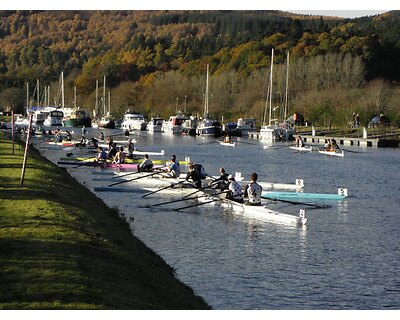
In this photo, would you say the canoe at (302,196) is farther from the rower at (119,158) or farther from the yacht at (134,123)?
the yacht at (134,123)

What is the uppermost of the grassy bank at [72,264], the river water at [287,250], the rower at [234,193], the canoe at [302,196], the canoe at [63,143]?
the grassy bank at [72,264]

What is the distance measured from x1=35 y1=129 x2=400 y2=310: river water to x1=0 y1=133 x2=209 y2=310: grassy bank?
6.20ft

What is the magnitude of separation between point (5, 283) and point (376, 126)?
302ft

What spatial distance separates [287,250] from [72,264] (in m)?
11.3

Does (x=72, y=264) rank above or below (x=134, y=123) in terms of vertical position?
above

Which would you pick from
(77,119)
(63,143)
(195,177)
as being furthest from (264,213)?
(77,119)

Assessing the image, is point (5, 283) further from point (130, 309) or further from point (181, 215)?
point (181, 215)

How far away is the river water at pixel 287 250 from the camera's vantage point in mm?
19969

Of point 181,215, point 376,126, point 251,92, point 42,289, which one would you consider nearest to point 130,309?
point 42,289

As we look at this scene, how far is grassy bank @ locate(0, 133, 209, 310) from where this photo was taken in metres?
13.7

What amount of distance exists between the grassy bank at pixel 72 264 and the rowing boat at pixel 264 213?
8.48m

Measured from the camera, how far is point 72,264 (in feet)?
51.6

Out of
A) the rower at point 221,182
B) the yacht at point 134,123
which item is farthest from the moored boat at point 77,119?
the rower at point 221,182

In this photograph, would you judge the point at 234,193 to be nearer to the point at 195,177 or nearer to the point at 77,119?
the point at 195,177
